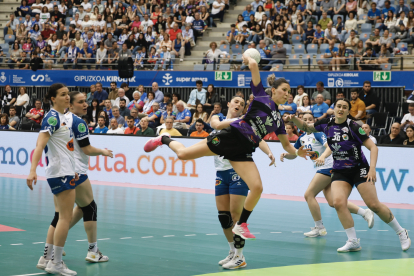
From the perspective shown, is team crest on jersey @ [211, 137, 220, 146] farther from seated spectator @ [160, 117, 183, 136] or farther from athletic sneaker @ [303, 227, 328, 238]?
seated spectator @ [160, 117, 183, 136]

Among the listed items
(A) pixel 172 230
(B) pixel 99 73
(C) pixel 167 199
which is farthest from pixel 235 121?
(B) pixel 99 73

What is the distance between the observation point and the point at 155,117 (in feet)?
58.9

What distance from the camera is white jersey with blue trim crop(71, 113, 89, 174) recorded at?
21.1 ft

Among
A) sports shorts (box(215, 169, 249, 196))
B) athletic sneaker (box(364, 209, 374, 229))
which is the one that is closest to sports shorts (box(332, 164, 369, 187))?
athletic sneaker (box(364, 209, 374, 229))

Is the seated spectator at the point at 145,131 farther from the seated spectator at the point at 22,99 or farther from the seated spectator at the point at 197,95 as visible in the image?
the seated spectator at the point at 22,99

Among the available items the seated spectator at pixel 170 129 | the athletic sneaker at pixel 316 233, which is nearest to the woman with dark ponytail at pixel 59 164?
the athletic sneaker at pixel 316 233

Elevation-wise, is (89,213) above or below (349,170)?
below

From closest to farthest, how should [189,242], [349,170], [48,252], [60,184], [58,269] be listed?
[60,184], [58,269], [48,252], [349,170], [189,242]

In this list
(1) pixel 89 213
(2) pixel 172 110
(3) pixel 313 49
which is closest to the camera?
(1) pixel 89 213

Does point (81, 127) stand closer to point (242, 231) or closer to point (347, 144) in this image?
point (242, 231)

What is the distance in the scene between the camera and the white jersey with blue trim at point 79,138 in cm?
642

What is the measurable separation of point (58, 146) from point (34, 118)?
14922mm

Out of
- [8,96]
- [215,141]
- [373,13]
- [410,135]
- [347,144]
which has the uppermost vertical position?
[373,13]

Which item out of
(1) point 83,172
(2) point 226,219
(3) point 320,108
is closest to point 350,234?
(2) point 226,219
